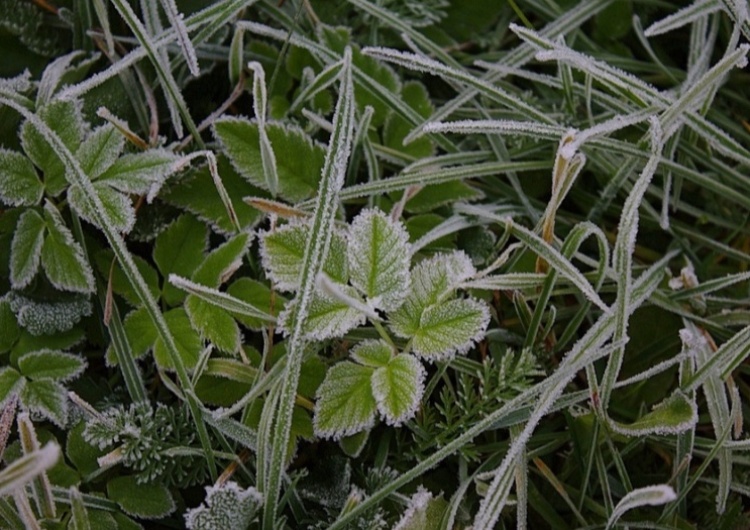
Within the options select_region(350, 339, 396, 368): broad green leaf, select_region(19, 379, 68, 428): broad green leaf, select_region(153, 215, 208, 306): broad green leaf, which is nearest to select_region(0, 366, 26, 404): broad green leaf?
select_region(19, 379, 68, 428): broad green leaf

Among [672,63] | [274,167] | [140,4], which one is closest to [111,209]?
[274,167]

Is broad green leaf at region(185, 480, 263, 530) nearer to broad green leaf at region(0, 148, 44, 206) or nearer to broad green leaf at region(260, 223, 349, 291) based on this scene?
broad green leaf at region(260, 223, 349, 291)

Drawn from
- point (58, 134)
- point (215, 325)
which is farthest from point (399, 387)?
point (58, 134)

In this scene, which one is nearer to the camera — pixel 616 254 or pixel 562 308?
pixel 616 254

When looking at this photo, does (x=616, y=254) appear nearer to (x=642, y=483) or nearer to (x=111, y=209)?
(x=642, y=483)

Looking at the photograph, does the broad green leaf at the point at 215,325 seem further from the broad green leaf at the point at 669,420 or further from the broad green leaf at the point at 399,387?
the broad green leaf at the point at 669,420
